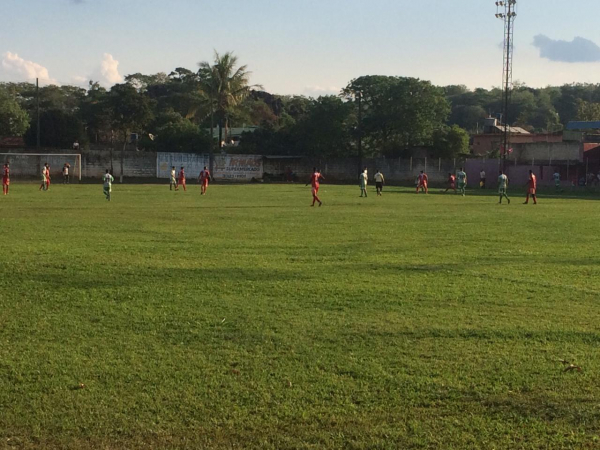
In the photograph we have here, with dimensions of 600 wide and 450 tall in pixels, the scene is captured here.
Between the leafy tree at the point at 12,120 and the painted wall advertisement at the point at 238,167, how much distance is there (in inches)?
845

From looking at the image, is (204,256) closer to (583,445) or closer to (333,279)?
(333,279)

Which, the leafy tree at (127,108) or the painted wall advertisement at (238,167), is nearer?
the painted wall advertisement at (238,167)

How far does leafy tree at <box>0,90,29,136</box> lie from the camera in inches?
2756

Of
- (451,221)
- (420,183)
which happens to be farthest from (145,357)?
(420,183)

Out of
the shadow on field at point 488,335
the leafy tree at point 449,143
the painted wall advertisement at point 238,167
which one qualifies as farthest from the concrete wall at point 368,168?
the shadow on field at point 488,335

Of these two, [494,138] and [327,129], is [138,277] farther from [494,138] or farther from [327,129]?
[494,138]

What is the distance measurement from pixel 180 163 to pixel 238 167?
18.2 feet

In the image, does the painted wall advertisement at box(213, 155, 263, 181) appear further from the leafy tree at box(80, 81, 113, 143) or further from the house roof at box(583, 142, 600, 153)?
the house roof at box(583, 142, 600, 153)

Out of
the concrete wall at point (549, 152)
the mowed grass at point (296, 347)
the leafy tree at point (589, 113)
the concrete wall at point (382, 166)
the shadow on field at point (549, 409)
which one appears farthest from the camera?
the leafy tree at point (589, 113)

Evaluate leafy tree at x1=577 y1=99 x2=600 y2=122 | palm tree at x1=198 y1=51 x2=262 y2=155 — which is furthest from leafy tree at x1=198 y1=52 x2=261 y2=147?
leafy tree at x1=577 y1=99 x2=600 y2=122

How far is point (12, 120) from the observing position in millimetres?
70375

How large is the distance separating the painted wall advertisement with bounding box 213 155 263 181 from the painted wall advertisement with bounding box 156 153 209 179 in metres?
1.35

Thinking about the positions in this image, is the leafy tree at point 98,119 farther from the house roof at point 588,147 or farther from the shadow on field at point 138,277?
the shadow on field at point 138,277

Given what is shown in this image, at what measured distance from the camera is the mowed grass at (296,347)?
4949mm
